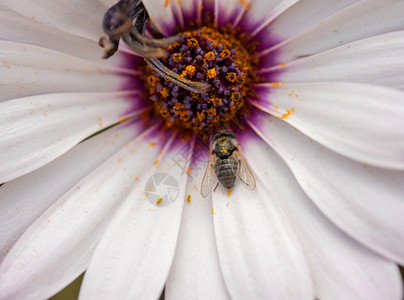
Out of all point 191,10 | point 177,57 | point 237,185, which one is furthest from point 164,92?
point 237,185

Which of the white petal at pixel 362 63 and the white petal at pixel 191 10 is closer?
the white petal at pixel 362 63

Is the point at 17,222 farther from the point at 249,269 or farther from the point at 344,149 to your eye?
the point at 344,149

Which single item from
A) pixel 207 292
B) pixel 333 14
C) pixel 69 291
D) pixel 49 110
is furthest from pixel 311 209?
pixel 69 291

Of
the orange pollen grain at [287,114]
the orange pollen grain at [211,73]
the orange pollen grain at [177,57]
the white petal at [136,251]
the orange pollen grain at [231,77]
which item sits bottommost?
the white petal at [136,251]

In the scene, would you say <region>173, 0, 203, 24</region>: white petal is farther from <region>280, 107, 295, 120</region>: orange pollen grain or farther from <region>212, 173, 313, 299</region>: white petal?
<region>212, 173, 313, 299</region>: white petal

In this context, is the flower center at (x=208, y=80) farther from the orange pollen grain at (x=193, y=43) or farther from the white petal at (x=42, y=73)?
the white petal at (x=42, y=73)

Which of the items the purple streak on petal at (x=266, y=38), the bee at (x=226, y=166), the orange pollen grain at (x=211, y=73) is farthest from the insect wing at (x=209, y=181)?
the purple streak on petal at (x=266, y=38)
